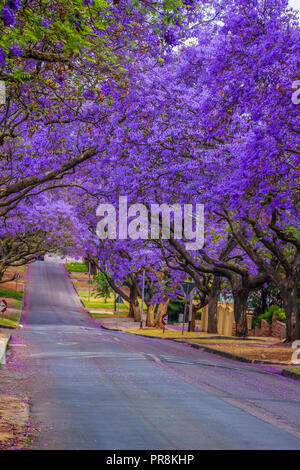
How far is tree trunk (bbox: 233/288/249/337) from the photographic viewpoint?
34075mm

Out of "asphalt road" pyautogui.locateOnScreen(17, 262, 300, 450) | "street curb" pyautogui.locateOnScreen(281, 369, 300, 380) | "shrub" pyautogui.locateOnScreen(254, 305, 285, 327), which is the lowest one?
"street curb" pyautogui.locateOnScreen(281, 369, 300, 380)

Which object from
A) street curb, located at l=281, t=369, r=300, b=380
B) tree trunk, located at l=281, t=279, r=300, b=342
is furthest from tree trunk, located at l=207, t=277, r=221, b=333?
street curb, located at l=281, t=369, r=300, b=380

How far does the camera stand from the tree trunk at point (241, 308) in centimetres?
3408

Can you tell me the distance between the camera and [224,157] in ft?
75.7

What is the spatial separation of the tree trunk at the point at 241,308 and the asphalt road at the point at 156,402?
448 inches

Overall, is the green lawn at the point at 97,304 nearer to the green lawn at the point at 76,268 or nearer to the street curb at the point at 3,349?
the green lawn at the point at 76,268

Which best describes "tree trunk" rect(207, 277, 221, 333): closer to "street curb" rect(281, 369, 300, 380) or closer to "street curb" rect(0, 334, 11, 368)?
"street curb" rect(0, 334, 11, 368)

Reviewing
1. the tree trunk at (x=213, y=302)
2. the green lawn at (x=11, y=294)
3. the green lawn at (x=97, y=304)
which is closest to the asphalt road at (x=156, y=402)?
the tree trunk at (x=213, y=302)

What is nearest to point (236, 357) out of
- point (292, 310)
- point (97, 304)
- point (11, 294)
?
point (292, 310)

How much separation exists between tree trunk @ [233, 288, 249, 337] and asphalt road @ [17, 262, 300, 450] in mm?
11390

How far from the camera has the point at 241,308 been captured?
114ft

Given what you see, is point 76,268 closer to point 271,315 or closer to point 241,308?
point 271,315

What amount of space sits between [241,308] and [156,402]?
23.5m
